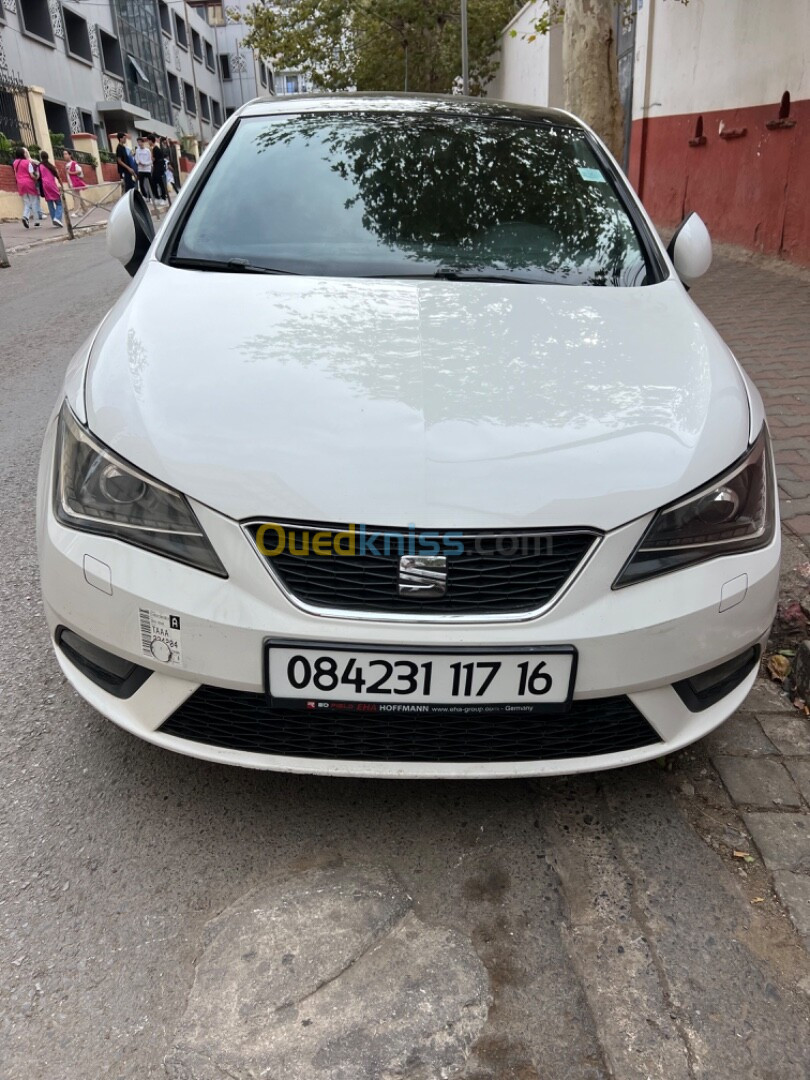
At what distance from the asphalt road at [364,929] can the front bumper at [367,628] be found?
10.4 inches

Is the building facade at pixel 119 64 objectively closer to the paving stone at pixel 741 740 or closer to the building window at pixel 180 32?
the building window at pixel 180 32

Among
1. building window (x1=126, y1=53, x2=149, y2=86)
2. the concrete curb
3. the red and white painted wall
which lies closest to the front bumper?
the red and white painted wall

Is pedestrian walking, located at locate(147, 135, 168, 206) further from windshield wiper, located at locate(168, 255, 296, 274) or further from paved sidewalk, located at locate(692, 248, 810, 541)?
windshield wiper, located at locate(168, 255, 296, 274)

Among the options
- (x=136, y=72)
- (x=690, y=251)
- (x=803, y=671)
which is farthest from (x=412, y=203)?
(x=136, y=72)

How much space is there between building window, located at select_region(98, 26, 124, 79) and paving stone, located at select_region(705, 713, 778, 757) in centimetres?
4128

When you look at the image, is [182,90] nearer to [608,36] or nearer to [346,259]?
[608,36]

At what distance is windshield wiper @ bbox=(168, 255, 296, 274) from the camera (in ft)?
8.32

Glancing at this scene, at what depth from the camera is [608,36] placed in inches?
302

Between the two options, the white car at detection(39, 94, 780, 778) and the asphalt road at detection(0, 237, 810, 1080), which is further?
the white car at detection(39, 94, 780, 778)

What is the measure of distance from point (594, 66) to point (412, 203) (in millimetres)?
6003

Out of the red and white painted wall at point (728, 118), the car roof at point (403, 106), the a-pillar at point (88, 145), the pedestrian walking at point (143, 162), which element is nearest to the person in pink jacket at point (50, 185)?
the pedestrian walking at point (143, 162)

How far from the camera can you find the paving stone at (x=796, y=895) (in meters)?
1.80

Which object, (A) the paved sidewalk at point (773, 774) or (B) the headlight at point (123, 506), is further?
(A) the paved sidewalk at point (773, 774)

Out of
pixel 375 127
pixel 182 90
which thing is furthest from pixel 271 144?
pixel 182 90
